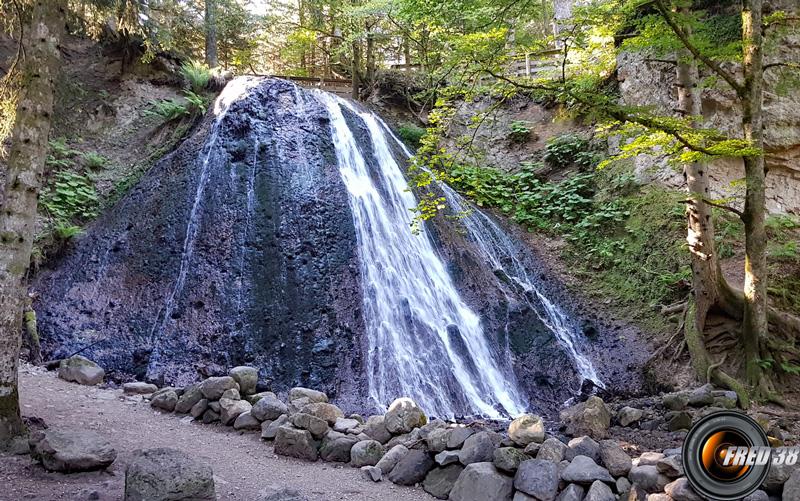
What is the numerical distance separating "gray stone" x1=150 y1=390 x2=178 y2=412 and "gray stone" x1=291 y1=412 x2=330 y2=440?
1.76 m

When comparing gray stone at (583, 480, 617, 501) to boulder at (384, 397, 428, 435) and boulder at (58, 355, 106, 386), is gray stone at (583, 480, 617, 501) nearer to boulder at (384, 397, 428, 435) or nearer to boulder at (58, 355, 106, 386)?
boulder at (384, 397, 428, 435)

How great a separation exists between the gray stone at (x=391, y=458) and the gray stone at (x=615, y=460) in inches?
66.9

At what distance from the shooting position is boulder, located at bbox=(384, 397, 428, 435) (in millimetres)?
4902

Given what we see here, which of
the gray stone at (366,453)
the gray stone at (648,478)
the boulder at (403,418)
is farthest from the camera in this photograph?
the boulder at (403,418)

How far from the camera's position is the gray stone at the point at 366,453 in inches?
184

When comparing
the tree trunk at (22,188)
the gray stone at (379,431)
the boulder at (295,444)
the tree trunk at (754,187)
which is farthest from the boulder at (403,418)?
the tree trunk at (754,187)

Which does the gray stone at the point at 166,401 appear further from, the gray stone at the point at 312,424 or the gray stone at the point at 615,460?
the gray stone at the point at 615,460

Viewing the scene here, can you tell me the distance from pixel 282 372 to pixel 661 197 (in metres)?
8.21

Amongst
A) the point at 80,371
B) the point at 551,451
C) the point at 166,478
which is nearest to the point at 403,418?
the point at 551,451

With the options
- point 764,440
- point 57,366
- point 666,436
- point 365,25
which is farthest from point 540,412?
point 365,25

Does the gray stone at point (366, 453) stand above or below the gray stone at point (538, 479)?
below

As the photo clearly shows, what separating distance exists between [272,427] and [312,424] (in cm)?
49

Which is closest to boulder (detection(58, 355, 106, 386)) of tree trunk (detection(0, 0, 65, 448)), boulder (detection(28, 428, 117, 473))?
tree trunk (detection(0, 0, 65, 448))

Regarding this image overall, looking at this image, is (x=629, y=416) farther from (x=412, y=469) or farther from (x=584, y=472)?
(x=412, y=469)
